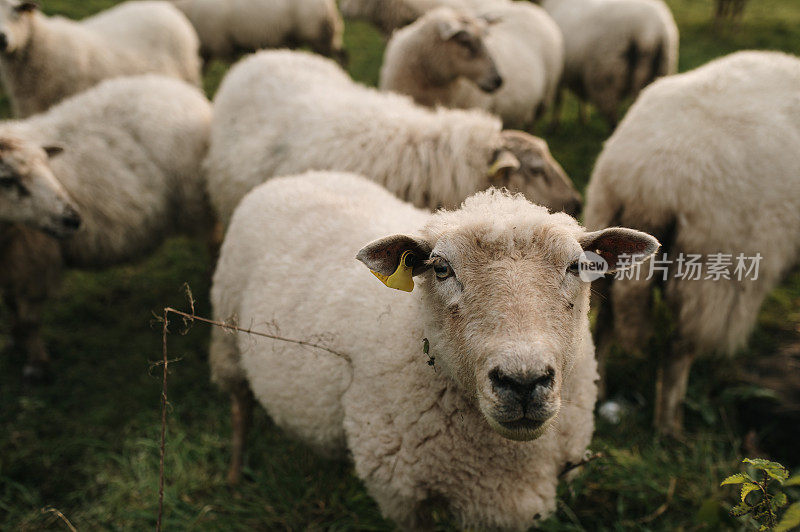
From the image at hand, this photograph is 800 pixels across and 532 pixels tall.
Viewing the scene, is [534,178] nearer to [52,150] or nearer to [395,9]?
[52,150]

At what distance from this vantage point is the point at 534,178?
12.9ft

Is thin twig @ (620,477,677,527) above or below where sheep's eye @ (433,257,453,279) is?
below

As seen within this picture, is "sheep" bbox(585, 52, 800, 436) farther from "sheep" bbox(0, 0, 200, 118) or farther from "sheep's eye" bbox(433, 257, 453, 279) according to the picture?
"sheep" bbox(0, 0, 200, 118)

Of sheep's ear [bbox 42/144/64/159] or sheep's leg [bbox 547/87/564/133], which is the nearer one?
sheep's ear [bbox 42/144/64/159]

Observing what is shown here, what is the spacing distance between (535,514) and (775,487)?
73.3 inches

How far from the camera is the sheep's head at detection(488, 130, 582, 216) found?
154 inches

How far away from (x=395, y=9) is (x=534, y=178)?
5546 millimetres

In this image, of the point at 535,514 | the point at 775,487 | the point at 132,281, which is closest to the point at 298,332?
the point at 535,514

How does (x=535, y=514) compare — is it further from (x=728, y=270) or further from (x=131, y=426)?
(x=131, y=426)

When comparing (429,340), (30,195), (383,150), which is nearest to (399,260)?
(429,340)

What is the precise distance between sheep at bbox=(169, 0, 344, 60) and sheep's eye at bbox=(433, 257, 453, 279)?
27.7ft

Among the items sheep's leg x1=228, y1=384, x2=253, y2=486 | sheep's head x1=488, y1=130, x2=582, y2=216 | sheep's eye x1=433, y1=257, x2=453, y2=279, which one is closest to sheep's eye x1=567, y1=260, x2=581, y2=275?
sheep's eye x1=433, y1=257, x2=453, y2=279

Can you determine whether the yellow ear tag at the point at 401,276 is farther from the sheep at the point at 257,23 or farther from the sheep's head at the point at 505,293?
the sheep at the point at 257,23

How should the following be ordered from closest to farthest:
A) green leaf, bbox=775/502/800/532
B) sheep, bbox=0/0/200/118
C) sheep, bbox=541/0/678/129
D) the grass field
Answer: green leaf, bbox=775/502/800/532 → the grass field → sheep, bbox=0/0/200/118 → sheep, bbox=541/0/678/129
